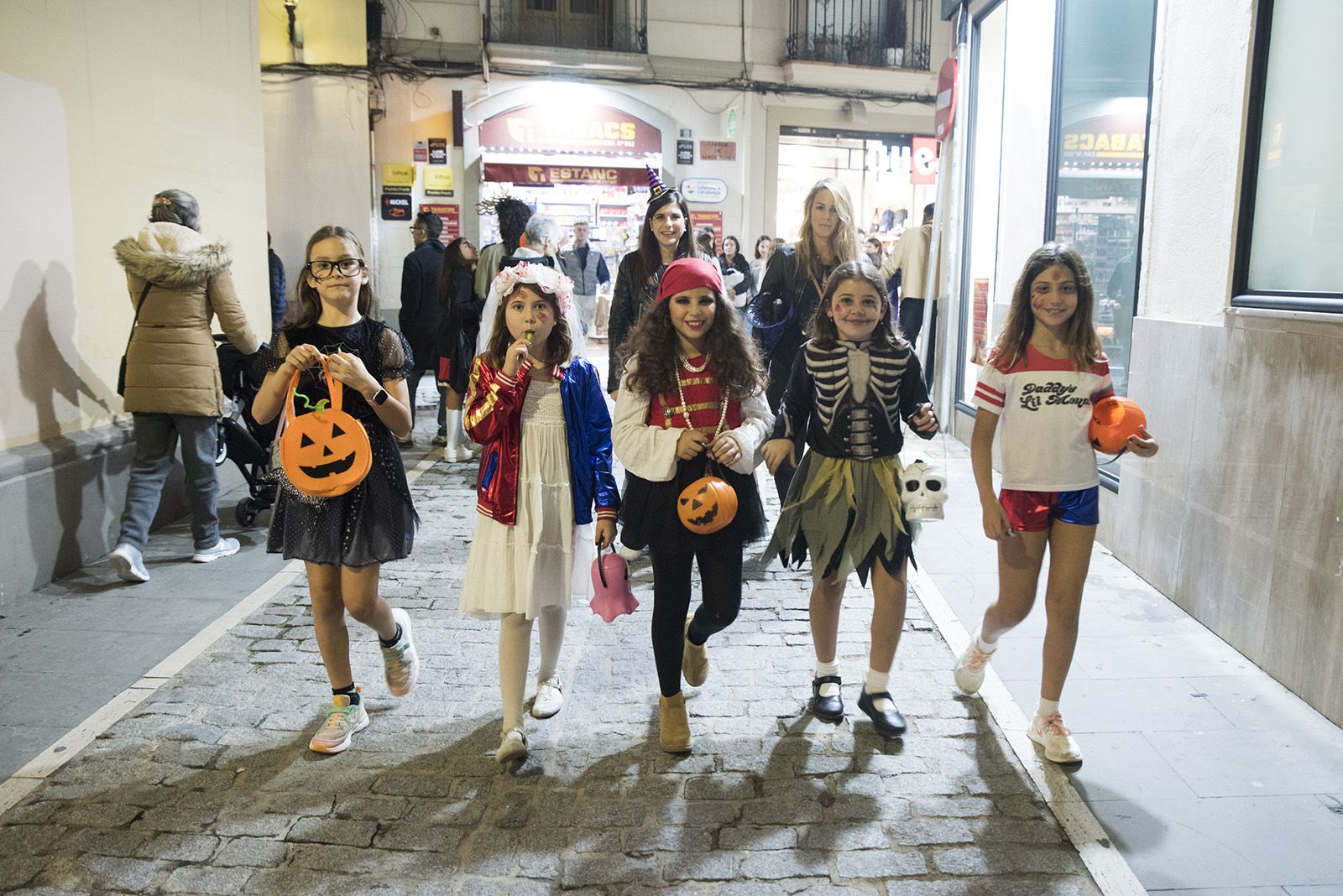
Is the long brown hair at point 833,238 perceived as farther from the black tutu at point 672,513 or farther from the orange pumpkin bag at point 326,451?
the orange pumpkin bag at point 326,451

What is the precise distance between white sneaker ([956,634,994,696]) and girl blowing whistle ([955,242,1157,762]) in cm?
34

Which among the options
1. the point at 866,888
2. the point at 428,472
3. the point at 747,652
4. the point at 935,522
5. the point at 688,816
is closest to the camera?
the point at 866,888

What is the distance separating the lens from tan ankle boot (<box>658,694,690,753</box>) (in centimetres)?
365

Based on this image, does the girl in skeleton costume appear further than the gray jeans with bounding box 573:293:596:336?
A: No

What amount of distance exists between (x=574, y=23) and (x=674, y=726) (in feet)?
53.7

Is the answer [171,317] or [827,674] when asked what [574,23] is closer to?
[171,317]

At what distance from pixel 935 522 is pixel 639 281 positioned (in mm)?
3048

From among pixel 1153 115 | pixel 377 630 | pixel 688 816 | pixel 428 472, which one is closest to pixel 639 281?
pixel 377 630

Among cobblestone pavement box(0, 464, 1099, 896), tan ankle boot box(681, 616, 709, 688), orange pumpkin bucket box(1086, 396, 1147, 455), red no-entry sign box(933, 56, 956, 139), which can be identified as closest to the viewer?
cobblestone pavement box(0, 464, 1099, 896)

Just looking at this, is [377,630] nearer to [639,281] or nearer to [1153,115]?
[639,281]

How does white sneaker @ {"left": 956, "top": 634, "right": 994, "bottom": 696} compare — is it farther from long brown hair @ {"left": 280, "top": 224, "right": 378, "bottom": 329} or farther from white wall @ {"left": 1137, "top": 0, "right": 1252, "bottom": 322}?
long brown hair @ {"left": 280, "top": 224, "right": 378, "bottom": 329}

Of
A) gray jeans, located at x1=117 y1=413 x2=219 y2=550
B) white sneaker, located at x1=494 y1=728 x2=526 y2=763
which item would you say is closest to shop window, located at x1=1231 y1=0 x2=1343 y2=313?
white sneaker, located at x1=494 y1=728 x2=526 y2=763

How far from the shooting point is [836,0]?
18219 millimetres

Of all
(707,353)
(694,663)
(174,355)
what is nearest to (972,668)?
(694,663)
